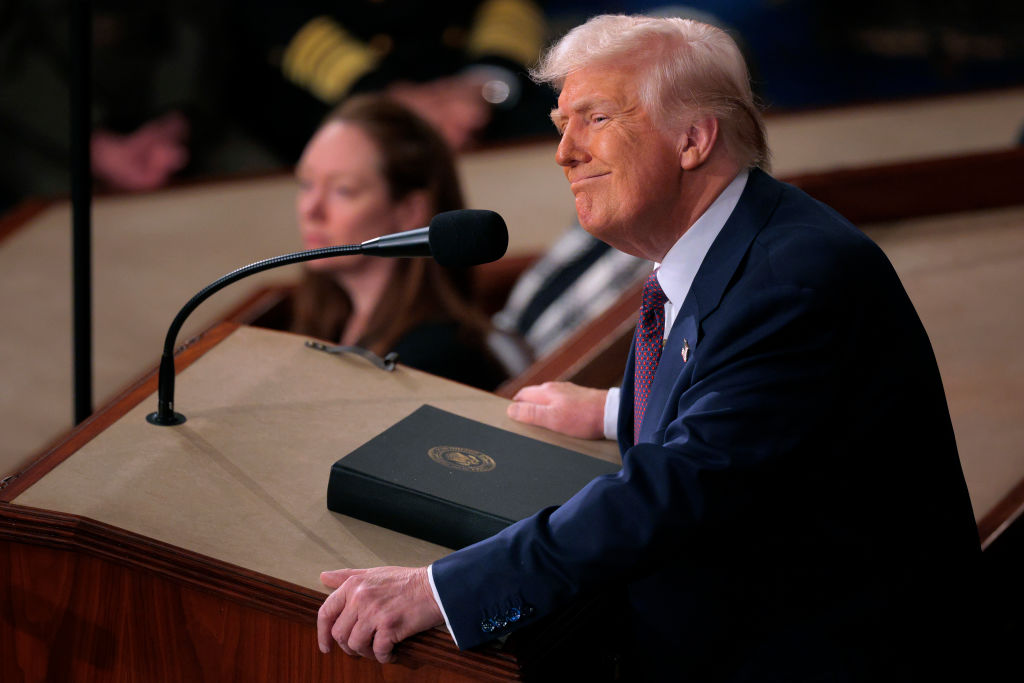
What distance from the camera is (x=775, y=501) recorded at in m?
1.07

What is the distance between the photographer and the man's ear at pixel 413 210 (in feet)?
7.57

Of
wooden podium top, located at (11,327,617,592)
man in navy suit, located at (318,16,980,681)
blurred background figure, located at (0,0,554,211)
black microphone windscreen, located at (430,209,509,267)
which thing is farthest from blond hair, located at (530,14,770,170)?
blurred background figure, located at (0,0,554,211)

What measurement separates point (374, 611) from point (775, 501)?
0.36 metres

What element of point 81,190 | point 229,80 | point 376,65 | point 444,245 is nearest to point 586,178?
point 444,245

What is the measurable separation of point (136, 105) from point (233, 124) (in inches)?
14.9

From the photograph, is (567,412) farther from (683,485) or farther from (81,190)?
(81,190)

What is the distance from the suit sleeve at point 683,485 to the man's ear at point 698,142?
15cm

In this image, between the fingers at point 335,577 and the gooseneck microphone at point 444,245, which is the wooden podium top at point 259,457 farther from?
the gooseneck microphone at point 444,245

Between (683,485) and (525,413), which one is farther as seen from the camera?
(525,413)

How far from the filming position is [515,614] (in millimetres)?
1016

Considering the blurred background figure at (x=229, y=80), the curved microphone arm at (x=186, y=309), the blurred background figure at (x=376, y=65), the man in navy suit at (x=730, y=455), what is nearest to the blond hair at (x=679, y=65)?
the man in navy suit at (x=730, y=455)

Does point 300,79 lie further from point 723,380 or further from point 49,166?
point 723,380

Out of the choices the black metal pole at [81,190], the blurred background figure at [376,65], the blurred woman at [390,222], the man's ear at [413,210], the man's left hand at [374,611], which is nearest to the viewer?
the man's left hand at [374,611]

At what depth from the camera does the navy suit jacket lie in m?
1.02
